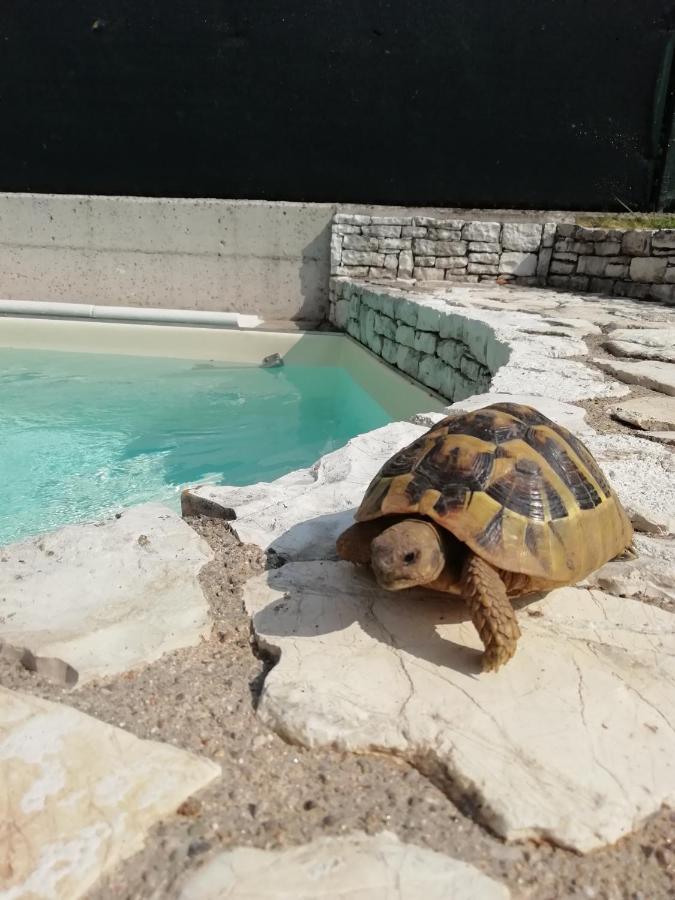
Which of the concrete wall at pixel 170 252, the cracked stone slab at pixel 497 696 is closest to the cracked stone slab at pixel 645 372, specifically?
the cracked stone slab at pixel 497 696

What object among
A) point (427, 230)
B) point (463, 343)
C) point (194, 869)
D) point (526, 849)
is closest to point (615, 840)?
point (526, 849)

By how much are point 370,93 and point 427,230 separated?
6.84ft

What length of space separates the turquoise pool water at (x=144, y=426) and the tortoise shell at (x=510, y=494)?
3.11 metres

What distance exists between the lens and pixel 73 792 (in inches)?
51.9

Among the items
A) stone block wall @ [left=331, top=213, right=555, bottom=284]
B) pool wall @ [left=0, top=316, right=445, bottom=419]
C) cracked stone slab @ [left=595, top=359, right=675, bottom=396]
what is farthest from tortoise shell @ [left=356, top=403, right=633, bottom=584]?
stone block wall @ [left=331, top=213, right=555, bottom=284]

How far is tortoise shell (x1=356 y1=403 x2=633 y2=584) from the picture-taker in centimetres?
179

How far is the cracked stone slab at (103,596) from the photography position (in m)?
1.78

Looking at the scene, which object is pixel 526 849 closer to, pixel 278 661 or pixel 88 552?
pixel 278 661

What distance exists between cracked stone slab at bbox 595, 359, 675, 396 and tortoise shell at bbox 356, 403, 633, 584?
2273 mm

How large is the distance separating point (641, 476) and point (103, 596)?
2.16m

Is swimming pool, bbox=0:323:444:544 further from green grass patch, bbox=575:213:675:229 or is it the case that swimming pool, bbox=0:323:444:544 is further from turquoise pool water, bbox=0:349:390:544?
green grass patch, bbox=575:213:675:229

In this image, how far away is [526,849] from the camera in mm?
1282

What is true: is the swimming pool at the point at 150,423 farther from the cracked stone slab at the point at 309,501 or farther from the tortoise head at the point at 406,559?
the tortoise head at the point at 406,559

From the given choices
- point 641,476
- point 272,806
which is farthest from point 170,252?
point 272,806
